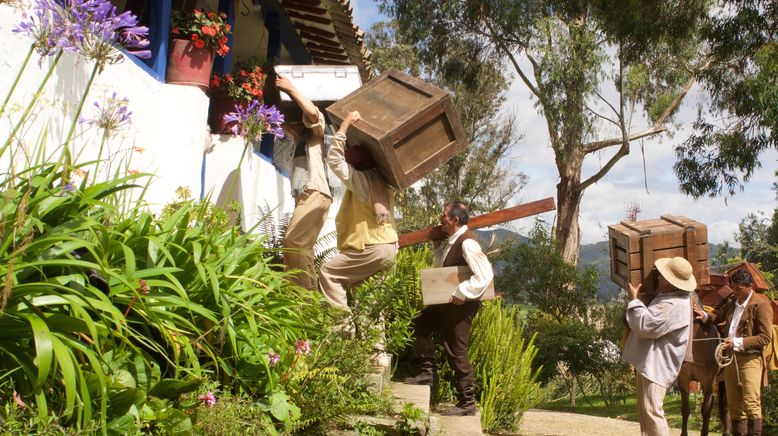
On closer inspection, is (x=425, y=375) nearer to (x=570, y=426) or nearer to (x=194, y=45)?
(x=570, y=426)

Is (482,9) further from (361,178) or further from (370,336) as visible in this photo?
(370,336)

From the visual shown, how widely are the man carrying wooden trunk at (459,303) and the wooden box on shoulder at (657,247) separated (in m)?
1.30

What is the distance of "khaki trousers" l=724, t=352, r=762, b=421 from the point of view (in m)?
8.25

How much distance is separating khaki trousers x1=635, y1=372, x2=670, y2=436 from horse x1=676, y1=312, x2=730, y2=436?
83.0 inches

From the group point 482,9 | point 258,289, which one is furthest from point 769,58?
point 258,289

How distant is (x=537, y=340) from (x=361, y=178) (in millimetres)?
12973

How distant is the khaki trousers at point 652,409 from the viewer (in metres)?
6.55

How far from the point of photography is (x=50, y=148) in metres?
5.10

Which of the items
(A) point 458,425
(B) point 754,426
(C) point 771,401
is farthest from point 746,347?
(C) point 771,401

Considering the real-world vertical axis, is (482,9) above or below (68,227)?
above

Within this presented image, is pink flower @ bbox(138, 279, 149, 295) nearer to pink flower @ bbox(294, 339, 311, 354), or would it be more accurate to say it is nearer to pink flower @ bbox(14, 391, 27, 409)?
pink flower @ bbox(14, 391, 27, 409)

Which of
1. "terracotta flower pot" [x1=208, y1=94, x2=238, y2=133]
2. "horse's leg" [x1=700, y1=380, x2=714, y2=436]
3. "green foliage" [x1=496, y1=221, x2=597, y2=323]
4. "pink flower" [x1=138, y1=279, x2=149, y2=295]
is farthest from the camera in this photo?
"green foliage" [x1=496, y1=221, x2=597, y2=323]

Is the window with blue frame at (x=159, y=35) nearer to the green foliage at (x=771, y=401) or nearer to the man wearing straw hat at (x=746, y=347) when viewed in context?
the man wearing straw hat at (x=746, y=347)

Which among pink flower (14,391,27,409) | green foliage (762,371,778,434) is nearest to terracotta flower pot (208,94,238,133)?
pink flower (14,391,27,409)
